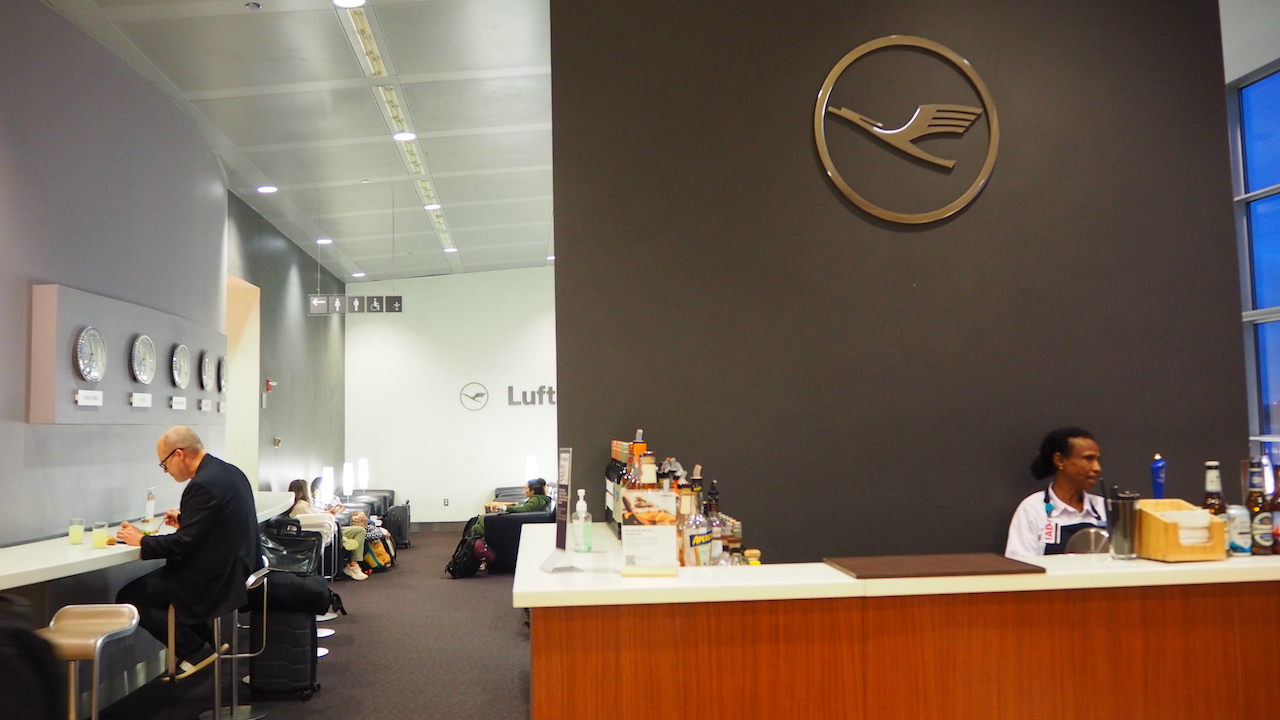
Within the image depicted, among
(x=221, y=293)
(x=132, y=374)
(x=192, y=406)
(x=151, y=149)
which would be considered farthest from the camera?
(x=221, y=293)

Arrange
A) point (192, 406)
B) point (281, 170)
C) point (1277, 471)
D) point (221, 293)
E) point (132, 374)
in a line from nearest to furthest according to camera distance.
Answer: point (1277, 471) < point (132, 374) < point (192, 406) < point (221, 293) < point (281, 170)

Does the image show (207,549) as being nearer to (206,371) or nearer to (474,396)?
(206,371)

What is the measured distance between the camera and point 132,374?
17.0 ft

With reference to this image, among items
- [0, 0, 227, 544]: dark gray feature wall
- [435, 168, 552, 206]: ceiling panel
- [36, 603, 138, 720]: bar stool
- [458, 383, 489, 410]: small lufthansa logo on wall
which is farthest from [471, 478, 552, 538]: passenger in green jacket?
[36, 603, 138, 720]: bar stool

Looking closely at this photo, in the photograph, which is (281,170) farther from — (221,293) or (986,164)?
(986,164)

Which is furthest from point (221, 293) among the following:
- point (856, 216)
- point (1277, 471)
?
point (1277, 471)

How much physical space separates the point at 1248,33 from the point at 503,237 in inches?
322

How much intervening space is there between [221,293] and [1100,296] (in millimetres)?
6212

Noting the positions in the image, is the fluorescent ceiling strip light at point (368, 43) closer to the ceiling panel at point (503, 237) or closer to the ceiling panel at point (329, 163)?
the ceiling panel at point (329, 163)

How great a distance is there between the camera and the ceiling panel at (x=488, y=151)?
742 centimetres

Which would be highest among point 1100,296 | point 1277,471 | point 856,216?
point 856,216

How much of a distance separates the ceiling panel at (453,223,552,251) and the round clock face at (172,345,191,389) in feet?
17.8

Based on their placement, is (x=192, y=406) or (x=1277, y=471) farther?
(x=192, y=406)

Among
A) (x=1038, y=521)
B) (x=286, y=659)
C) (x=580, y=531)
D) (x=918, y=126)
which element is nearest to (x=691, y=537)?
(x=580, y=531)
